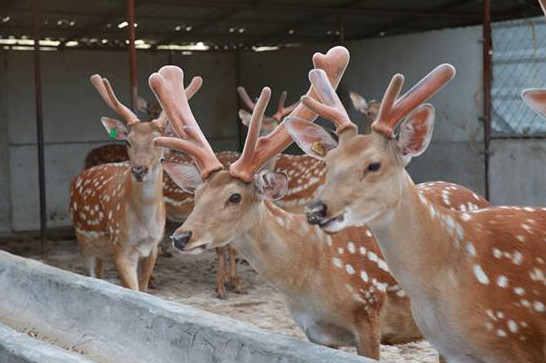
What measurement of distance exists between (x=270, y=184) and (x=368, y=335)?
80cm

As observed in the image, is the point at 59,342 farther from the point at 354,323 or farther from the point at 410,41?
the point at 410,41

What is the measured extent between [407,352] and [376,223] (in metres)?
2.25

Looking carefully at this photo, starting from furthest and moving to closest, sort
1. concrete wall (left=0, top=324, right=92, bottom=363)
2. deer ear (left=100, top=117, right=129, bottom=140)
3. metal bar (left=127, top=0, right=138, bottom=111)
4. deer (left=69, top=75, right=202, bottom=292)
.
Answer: metal bar (left=127, top=0, right=138, bottom=111), deer ear (left=100, top=117, right=129, bottom=140), deer (left=69, top=75, right=202, bottom=292), concrete wall (left=0, top=324, right=92, bottom=363)

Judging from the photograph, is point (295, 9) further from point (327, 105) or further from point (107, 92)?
point (327, 105)

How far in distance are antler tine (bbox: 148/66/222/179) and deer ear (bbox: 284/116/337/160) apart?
561mm

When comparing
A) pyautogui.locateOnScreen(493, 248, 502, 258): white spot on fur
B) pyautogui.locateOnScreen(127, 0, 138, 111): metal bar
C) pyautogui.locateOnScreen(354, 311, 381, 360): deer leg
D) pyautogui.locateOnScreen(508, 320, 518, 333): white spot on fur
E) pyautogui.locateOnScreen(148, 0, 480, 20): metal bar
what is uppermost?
pyautogui.locateOnScreen(148, 0, 480, 20): metal bar

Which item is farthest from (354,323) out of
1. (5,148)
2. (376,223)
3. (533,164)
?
(5,148)

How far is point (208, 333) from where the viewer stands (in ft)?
10.8

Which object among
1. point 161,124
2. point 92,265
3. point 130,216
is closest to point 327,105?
point 161,124

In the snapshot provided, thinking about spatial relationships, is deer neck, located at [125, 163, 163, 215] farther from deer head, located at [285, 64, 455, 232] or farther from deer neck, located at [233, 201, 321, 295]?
deer head, located at [285, 64, 455, 232]

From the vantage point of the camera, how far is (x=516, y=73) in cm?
891

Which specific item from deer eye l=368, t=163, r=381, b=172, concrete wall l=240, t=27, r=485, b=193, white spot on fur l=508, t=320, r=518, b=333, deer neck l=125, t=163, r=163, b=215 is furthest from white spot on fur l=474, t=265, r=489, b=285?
concrete wall l=240, t=27, r=485, b=193

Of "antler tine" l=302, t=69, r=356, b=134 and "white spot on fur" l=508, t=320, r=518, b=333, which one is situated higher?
"antler tine" l=302, t=69, r=356, b=134

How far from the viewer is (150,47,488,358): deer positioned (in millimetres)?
3494
